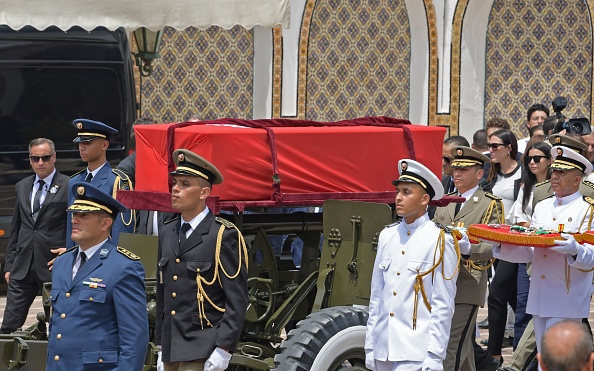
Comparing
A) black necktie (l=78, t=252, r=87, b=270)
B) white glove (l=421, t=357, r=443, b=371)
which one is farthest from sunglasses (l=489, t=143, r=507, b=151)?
black necktie (l=78, t=252, r=87, b=270)

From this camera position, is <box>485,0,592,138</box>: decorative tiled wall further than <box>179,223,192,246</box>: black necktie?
Yes

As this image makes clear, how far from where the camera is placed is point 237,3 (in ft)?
28.8

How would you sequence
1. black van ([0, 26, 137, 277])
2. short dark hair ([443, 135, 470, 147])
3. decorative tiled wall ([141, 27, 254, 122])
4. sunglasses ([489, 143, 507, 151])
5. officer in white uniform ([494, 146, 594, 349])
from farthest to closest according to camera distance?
decorative tiled wall ([141, 27, 254, 122])
black van ([0, 26, 137, 277])
short dark hair ([443, 135, 470, 147])
sunglasses ([489, 143, 507, 151])
officer in white uniform ([494, 146, 594, 349])

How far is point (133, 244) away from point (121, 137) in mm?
5417

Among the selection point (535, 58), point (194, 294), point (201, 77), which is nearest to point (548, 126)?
point (194, 294)

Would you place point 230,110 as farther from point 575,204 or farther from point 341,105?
point 575,204

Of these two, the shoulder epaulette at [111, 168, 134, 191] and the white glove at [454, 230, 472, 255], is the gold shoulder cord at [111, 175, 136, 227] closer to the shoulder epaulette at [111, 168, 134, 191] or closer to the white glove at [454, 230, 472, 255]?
the shoulder epaulette at [111, 168, 134, 191]

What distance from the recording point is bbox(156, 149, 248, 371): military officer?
6.36 metres

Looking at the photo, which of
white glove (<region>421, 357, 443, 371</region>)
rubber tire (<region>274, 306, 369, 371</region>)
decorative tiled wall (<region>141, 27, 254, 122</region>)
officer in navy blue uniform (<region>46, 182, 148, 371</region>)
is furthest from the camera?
decorative tiled wall (<region>141, 27, 254, 122</region>)

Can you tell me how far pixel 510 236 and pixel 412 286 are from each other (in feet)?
3.30

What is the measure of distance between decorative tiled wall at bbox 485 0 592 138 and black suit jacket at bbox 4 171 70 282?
9.48 meters

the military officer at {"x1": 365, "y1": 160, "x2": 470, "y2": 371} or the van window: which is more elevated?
the van window

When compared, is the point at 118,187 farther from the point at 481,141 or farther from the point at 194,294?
the point at 481,141

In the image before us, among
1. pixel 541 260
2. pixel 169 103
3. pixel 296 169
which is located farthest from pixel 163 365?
pixel 169 103
